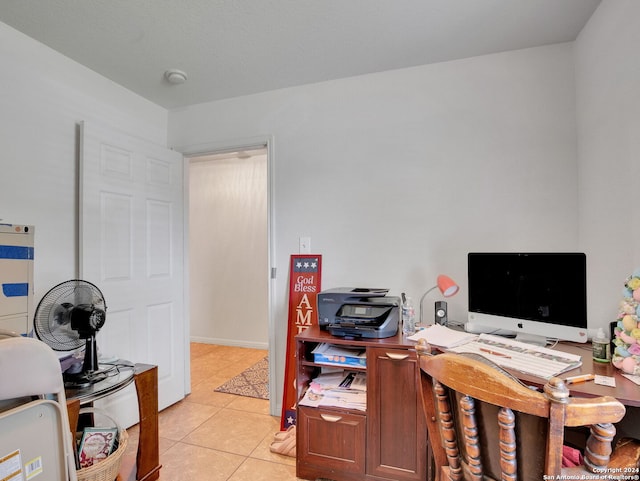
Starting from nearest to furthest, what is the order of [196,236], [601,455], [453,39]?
1. [601,455]
2. [453,39]
3. [196,236]

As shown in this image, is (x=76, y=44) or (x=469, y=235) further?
(x=469, y=235)

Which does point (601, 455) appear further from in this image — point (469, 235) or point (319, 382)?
point (469, 235)

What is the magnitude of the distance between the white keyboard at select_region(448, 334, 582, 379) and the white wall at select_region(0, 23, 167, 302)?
7.79 feet

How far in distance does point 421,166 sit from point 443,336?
1155 mm

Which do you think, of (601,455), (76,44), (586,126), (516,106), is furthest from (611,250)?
(76,44)

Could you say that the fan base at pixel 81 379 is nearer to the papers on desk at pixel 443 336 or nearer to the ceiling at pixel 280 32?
the papers on desk at pixel 443 336

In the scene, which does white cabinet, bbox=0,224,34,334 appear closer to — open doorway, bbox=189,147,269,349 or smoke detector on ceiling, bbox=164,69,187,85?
smoke detector on ceiling, bbox=164,69,187,85

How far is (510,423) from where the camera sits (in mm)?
764

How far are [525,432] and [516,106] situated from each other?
1992 millimetres

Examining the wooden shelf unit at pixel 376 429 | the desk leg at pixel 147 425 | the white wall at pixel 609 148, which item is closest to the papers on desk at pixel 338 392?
the wooden shelf unit at pixel 376 429

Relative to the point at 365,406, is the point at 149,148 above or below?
above

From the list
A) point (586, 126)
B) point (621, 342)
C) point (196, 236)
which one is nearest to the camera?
point (621, 342)

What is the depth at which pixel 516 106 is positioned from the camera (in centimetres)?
208

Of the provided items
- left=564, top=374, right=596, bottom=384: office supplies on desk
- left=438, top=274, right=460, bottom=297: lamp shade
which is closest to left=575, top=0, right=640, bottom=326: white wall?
left=564, top=374, right=596, bottom=384: office supplies on desk
